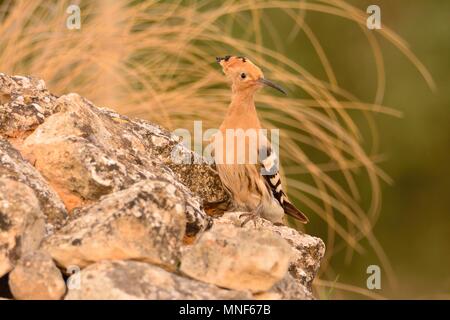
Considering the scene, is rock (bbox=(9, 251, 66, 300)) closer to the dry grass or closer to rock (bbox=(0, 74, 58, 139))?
rock (bbox=(0, 74, 58, 139))

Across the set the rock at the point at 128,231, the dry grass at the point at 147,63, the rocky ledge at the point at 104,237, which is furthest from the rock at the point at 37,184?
the dry grass at the point at 147,63

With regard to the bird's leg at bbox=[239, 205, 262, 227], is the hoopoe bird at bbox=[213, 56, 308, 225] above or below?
above

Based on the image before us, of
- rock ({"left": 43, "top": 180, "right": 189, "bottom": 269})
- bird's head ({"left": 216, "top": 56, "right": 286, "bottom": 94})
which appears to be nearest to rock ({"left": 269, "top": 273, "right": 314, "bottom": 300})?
rock ({"left": 43, "top": 180, "right": 189, "bottom": 269})

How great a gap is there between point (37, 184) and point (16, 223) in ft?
0.89

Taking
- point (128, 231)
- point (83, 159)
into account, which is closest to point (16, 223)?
point (128, 231)

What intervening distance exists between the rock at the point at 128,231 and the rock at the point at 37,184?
0.15 m

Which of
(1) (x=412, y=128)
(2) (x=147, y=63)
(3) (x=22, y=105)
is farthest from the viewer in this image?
(1) (x=412, y=128)

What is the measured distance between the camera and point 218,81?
4.86m

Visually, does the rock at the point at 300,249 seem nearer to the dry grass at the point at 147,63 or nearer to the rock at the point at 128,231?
the rock at the point at 128,231

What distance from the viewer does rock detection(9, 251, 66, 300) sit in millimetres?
2488

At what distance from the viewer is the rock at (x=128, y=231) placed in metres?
2.54

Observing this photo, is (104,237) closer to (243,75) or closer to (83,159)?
(83,159)

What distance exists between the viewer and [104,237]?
2.53 meters
